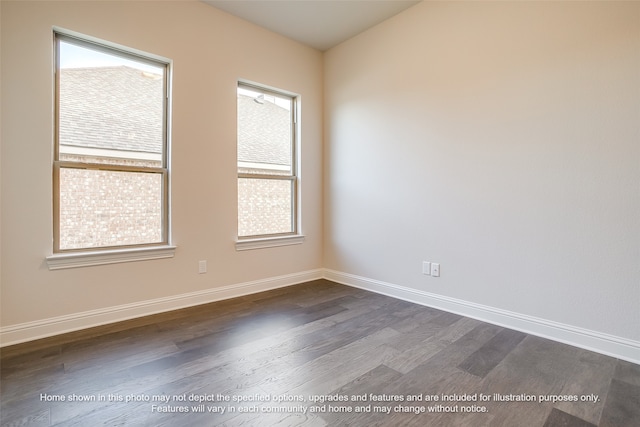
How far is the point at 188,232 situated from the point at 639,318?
11.5 feet

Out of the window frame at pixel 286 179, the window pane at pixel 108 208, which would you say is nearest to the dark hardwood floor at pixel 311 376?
the window pane at pixel 108 208

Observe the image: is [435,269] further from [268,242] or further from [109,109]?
[109,109]

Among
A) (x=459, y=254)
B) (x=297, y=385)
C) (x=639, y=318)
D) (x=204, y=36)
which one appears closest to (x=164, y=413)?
(x=297, y=385)

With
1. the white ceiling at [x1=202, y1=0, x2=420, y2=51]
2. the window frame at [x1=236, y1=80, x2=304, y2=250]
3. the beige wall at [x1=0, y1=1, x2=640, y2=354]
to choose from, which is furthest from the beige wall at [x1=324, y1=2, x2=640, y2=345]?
the window frame at [x1=236, y1=80, x2=304, y2=250]

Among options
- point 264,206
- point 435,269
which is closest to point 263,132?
point 264,206

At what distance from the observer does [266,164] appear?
11.7 feet

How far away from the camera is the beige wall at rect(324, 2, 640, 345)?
1995 mm

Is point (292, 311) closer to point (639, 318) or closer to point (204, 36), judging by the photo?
point (639, 318)

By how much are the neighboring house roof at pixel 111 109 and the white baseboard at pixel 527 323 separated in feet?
9.13

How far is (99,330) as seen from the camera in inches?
92.8

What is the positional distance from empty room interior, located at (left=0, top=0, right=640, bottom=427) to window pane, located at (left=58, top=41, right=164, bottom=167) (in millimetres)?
18

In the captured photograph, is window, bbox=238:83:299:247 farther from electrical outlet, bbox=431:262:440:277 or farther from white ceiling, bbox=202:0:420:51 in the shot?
electrical outlet, bbox=431:262:440:277

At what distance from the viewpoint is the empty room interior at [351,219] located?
1667 mm

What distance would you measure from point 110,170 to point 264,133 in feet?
5.30
